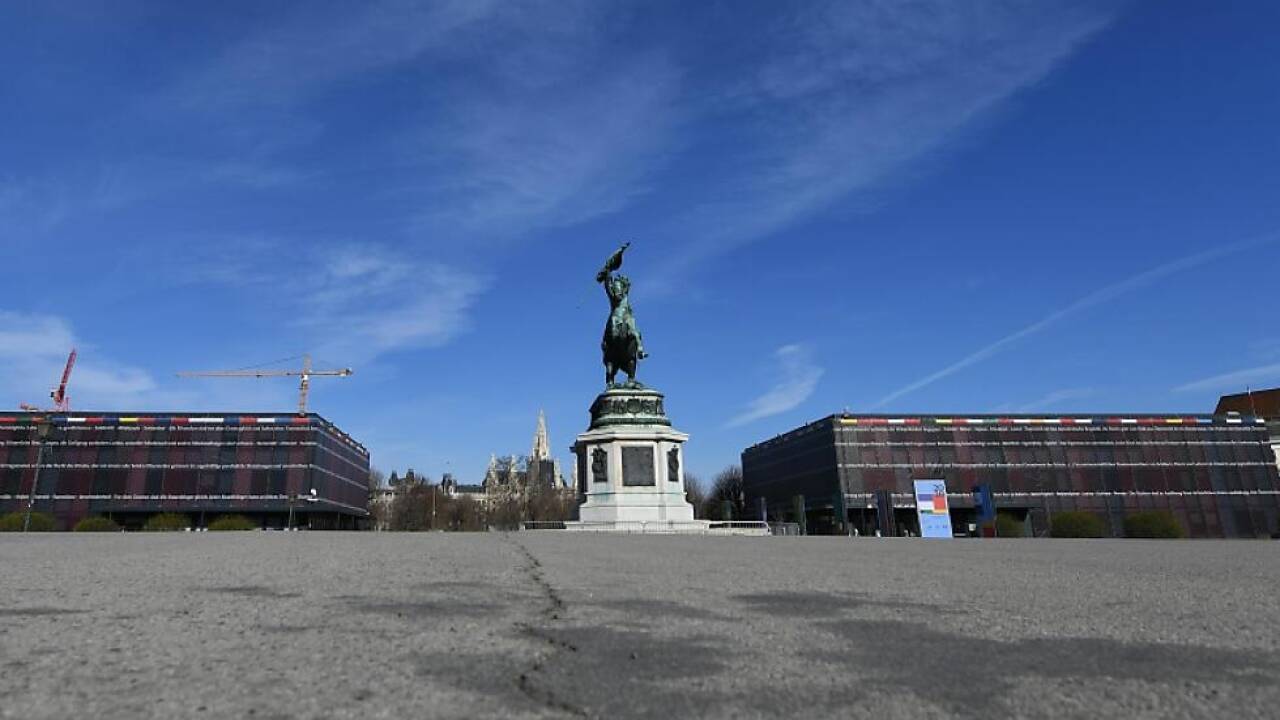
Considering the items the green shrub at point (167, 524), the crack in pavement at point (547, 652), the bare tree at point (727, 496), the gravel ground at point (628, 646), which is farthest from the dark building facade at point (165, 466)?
the crack in pavement at point (547, 652)

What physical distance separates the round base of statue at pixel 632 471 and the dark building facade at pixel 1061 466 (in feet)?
191

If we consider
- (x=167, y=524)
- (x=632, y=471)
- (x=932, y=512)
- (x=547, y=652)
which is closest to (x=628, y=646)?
(x=547, y=652)

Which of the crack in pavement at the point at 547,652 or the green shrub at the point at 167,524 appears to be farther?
the green shrub at the point at 167,524

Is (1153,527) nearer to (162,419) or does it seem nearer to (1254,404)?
(162,419)

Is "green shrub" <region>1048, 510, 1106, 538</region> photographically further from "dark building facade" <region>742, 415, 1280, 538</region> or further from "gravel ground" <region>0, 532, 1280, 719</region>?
"dark building facade" <region>742, 415, 1280, 538</region>

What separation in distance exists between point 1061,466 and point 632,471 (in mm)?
75035

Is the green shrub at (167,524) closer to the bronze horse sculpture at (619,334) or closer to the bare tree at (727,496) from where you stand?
the bronze horse sculpture at (619,334)

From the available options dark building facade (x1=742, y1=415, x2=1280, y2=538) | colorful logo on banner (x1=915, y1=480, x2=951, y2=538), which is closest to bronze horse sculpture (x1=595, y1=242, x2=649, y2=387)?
colorful logo on banner (x1=915, y1=480, x2=951, y2=538)

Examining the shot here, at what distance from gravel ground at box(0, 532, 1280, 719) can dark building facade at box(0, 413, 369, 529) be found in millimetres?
83687

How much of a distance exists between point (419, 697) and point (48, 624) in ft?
13.3

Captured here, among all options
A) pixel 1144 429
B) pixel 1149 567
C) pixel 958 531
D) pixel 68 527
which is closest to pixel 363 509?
pixel 68 527

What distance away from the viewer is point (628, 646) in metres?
5.05

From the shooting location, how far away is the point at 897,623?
6113 millimetres

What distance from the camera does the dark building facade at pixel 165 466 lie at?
268 feet
